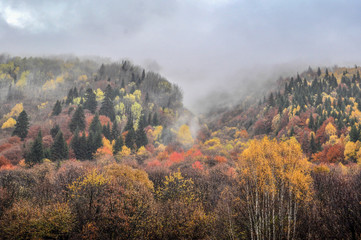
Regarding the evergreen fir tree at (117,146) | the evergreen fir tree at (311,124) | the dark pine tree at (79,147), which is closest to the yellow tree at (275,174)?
the dark pine tree at (79,147)

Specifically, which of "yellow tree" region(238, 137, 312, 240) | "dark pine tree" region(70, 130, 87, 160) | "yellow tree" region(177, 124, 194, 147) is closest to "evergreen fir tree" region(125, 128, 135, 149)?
"dark pine tree" region(70, 130, 87, 160)

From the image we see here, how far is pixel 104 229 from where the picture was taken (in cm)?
3703

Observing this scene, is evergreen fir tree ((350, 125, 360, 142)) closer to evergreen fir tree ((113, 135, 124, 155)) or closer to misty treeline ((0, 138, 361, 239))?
misty treeline ((0, 138, 361, 239))

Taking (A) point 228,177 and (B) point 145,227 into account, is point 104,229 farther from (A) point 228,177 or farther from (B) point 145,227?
(A) point 228,177

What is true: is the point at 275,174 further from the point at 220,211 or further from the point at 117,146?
the point at 117,146

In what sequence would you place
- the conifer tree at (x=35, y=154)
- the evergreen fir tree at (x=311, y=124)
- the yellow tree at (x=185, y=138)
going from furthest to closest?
1. the yellow tree at (x=185, y=138)
2. the evergreen fir tree at (x=311, y=124)
3. the conifer tree at (x=35, y=154)

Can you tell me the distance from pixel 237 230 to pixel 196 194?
25.3 meters

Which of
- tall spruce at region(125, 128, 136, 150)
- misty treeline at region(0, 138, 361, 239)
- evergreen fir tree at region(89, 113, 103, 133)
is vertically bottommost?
misty treeline at region(0, 138, 361, 239)

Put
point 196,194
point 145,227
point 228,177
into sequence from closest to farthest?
1. point 145,227
2. point 196,194
3. point 228,177

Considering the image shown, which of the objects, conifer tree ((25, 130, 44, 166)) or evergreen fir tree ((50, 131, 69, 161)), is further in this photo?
evergreen fir tree ((50, 131, 69, 161))

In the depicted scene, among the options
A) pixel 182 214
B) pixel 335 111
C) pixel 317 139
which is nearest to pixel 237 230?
pixel 182 214

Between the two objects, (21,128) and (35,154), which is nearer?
(35,154)

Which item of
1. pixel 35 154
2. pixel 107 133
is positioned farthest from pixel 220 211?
pixel 107 133

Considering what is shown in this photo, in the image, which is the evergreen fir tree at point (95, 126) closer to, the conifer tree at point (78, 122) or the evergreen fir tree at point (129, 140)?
the conifer tree at point (78, 122)
